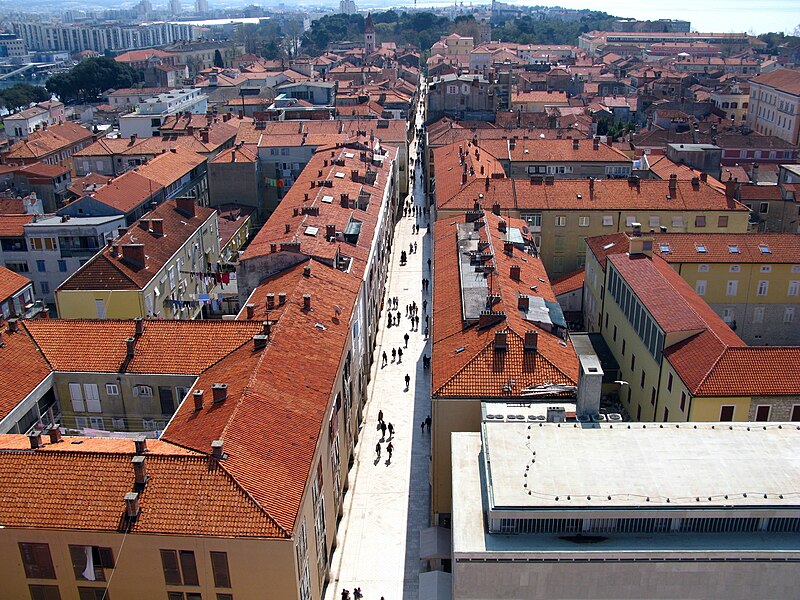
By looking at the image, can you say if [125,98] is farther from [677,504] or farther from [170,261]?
[677,504]

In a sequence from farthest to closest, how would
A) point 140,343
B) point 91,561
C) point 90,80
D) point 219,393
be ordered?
1. point 90,80
2. point 140,343
3. point 219,393
4. point 91,561

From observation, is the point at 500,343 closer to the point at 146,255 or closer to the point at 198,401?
the point at 198,401

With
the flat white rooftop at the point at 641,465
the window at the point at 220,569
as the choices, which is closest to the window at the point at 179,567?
the window at the point at 220,569

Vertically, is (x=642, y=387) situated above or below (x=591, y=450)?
below

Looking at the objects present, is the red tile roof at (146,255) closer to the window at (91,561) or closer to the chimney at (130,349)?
the chimney at (130,349)

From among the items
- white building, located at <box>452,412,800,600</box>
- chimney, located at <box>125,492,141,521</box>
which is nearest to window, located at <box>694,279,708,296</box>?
white building, located at <box>452,412,800,600</box>

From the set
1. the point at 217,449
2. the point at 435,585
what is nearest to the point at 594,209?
the point at 435,585

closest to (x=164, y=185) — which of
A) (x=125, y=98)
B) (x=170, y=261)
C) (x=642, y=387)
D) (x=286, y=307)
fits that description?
(x=170, y=261)
